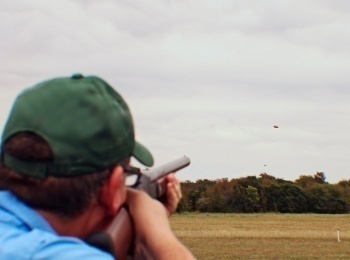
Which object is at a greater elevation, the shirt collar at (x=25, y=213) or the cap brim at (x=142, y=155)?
the cap brim at (x=142, y=155)

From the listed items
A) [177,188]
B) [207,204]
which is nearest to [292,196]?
[207,204]

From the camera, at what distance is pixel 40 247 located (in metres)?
1.53

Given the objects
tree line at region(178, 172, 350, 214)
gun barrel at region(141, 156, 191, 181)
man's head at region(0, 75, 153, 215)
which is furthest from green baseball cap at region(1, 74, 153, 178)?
tree line at region(178, 172, 350, 214)

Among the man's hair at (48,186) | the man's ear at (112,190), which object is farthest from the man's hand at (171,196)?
the man's hair at (48,186)

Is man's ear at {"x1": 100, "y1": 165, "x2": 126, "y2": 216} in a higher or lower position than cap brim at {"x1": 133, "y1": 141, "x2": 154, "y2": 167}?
lower

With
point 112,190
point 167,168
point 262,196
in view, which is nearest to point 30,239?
point 112,190

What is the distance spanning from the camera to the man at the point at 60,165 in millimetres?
1580

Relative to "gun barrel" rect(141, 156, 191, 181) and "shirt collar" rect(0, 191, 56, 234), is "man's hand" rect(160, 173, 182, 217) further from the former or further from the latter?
"shirt collar" rect(0, 191, 56, 234)

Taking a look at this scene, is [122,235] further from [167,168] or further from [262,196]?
[262,196]

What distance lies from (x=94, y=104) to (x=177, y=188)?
98 centimetres

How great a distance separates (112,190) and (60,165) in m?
0.16

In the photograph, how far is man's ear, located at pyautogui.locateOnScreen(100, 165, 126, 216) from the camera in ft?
5.55

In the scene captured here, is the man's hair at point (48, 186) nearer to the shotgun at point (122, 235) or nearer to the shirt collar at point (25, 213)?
the shirt collar at point (25, 213)

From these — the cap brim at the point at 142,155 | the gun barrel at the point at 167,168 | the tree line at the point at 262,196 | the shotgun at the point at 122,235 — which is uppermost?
the tree line at the point at 262,196
